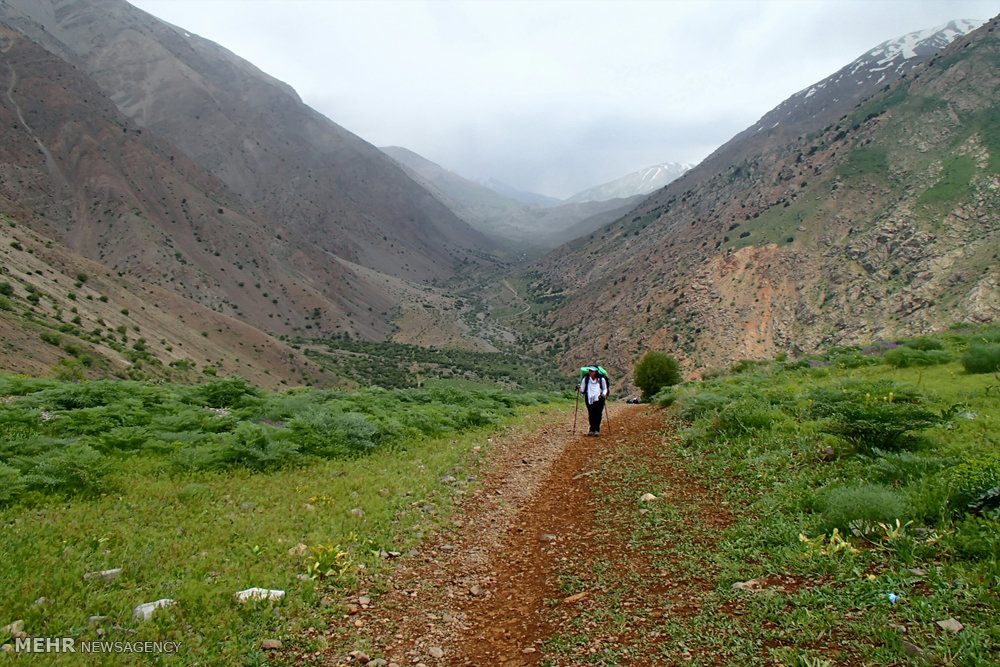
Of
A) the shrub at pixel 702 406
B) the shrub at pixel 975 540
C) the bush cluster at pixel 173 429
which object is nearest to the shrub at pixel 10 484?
the bush cluster at pixel 173 429

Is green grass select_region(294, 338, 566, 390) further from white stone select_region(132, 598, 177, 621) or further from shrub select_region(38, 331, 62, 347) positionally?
white stone select_region(132, 598, 177, 621)

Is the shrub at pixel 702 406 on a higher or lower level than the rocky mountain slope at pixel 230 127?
lower

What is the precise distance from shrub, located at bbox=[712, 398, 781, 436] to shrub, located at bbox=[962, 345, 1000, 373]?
6177 mm

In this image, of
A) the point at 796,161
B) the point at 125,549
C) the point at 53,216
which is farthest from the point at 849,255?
the point at 53,216

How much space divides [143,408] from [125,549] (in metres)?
6.78

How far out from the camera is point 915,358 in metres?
16.8

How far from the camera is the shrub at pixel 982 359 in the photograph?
13719 millimetres

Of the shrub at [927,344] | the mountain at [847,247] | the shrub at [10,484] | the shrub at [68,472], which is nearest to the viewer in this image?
the shrub at [10,484]

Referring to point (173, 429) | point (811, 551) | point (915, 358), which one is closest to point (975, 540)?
point (811, 551)

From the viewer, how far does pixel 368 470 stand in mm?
10102

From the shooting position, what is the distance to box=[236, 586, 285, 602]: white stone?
5457 mm

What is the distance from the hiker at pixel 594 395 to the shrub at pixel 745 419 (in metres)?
3.91

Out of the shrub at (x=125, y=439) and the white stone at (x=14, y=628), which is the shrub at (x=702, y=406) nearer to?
the shrub at (x=125, y=439)

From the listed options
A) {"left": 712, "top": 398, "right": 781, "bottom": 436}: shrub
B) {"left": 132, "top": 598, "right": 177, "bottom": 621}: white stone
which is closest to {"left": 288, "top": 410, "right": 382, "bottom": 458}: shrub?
{"left": 132, "top": 598, "right": 177, "bottom": 621}: white stone
